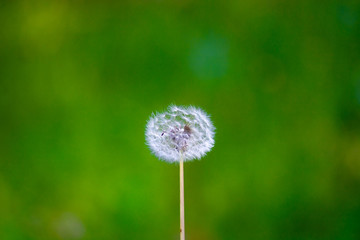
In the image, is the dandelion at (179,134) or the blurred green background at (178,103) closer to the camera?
the dandelion at (179,134)

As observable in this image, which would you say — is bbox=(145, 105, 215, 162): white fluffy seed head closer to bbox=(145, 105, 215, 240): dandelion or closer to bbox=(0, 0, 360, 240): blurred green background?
bbox=(145, 105, 215, 240): dandelion

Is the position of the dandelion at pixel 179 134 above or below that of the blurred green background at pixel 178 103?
below

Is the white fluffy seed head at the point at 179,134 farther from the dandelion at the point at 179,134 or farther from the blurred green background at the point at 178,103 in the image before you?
the blurred green background at the point at 178,103

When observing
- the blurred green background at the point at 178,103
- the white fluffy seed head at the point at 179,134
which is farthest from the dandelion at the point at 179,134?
the blurred green background at the point at 178,103

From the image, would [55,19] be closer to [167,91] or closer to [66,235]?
[167,91]

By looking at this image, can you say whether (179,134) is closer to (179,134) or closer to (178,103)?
(179,134)

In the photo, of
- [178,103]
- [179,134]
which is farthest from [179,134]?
[178,103]

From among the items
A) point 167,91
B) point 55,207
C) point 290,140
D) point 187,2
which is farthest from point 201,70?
point 55,207

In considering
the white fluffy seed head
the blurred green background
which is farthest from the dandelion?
the blurred green background
